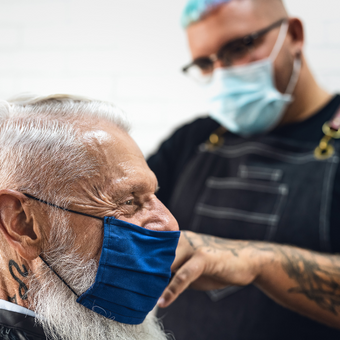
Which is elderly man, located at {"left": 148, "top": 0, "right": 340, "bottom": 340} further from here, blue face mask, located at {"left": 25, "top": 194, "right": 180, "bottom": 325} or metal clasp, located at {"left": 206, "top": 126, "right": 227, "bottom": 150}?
blue face mask, located at {"left": 25, "top": 194, "right": 180, "bottom": 325}

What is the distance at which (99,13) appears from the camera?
189cm

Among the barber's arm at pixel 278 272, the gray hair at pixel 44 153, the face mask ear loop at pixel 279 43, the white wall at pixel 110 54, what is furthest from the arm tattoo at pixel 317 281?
the white wall at pixel 110 54

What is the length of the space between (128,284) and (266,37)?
110cm

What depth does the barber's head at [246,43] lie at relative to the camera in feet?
4.22

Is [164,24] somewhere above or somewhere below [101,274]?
above

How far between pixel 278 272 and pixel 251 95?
722 millimetres

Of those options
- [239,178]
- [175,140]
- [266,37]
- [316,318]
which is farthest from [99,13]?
[316,318]

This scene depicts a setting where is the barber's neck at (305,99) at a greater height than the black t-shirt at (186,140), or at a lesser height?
greater

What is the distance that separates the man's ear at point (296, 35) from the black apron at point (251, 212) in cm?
39

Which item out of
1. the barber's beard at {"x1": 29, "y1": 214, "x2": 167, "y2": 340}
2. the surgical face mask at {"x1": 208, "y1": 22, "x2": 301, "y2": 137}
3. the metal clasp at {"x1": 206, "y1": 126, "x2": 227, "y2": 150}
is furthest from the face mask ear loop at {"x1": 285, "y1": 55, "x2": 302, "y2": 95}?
the barber's beard at {"x1": 29, "y1": 214, "x2": 167, "y2": 340}

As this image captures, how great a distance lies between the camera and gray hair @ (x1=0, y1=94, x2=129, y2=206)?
707 millimetres

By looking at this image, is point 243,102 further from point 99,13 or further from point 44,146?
point 99,13

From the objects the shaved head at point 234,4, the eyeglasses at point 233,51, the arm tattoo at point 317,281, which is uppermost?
the shaved head at point 234,4

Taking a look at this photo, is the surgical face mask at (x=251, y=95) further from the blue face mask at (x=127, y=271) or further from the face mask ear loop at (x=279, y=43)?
the blue face mask at (x=127, y=271)
